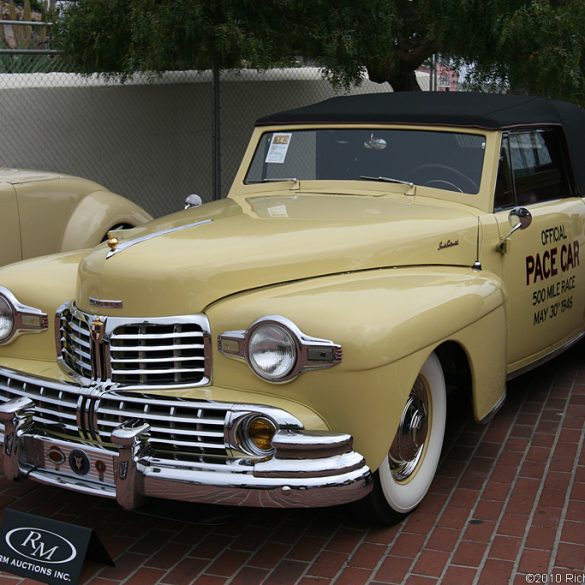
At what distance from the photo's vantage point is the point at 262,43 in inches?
334

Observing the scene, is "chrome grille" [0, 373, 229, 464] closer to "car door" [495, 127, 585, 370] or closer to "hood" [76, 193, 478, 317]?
"hood" [76, 193, 478, 317]

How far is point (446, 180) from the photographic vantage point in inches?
191

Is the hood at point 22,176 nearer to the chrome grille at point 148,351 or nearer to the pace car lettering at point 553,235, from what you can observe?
the chrome grille at point 148,351

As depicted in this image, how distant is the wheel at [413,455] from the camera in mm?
3754

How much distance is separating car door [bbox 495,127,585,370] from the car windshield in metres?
0.20

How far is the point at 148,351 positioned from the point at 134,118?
7.17 m

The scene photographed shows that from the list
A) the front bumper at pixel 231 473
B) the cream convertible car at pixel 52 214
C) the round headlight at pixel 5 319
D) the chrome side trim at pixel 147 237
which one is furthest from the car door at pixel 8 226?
the front bumper at pixel 231 473

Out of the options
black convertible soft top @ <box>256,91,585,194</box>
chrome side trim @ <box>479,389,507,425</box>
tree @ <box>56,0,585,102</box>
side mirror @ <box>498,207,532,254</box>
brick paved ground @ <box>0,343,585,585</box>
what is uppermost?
tree @ <box>56,0,585,102</box>

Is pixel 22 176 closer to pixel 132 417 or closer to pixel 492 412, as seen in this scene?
pixel 132 417

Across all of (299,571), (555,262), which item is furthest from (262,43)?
(299,571)

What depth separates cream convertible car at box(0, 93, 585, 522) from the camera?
11.1ft

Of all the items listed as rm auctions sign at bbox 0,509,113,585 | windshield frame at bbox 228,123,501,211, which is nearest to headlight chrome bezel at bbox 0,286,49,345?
rm auctions sign at bbox 0,509,113,585

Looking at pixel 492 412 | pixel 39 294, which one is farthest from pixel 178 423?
pixel 492 412

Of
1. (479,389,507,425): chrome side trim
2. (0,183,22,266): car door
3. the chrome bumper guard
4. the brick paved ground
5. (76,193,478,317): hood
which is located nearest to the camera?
the chrome bumper guard
